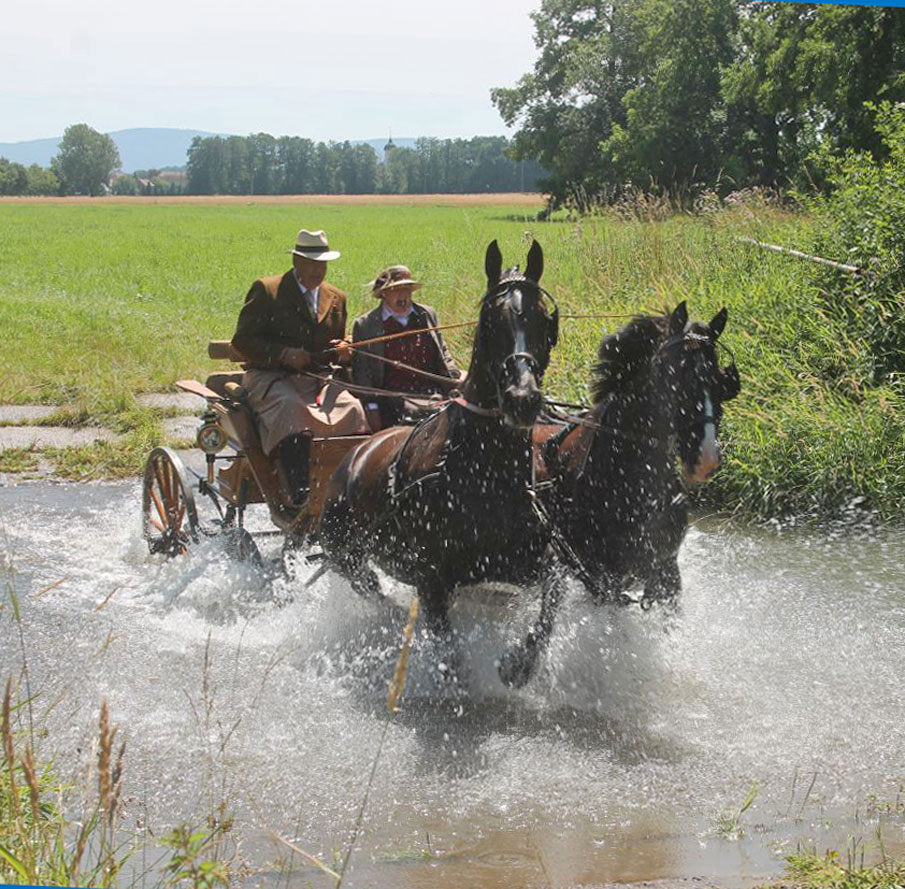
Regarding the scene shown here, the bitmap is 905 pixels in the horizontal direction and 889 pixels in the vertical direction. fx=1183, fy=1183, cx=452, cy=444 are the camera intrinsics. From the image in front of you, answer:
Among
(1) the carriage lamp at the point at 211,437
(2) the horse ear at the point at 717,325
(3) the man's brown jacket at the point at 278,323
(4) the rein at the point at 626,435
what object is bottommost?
(1) the carriage lamp at the point at 211,437

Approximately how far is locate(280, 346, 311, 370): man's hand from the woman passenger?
0.34m

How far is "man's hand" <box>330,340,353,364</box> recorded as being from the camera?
689cm

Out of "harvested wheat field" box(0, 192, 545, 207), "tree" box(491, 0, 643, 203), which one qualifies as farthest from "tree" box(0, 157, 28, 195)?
"tree" box(491, 0, 643, 203)

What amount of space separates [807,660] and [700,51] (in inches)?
501

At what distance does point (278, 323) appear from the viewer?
274 inches

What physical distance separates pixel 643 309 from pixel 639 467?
5.83 metres

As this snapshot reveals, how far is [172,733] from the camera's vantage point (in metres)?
5.36

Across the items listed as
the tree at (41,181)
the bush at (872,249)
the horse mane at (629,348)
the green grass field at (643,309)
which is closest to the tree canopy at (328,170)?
the tree at (41,181)

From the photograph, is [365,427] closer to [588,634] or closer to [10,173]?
[588,634]

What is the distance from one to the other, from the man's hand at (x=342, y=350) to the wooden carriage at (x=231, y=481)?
52 centimetres

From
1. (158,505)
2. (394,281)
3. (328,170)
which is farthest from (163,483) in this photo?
(328,170)

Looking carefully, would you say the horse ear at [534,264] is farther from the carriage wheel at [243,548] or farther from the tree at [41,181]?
the tree at [41,181]

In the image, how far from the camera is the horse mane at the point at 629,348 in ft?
18.7

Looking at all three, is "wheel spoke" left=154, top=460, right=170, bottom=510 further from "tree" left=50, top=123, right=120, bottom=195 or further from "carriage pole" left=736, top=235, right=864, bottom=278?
"tree" left=50, top=123, right=120, bottom=195
